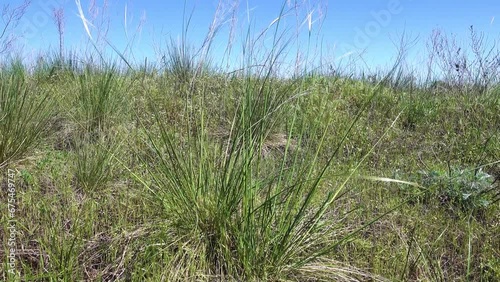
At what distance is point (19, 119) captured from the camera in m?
2.36

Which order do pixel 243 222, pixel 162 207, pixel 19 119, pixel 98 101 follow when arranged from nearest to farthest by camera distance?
pixel 243 222
pixel 162 207
pixel 19 119
pixel 98 101

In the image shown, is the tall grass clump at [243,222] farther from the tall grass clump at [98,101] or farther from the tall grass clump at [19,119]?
the tall grass clump at [98,101]

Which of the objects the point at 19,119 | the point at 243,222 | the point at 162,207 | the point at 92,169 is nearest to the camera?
the point at 243,222

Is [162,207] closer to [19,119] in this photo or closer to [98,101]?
[19,119]

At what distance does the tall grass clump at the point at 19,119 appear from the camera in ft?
7.47

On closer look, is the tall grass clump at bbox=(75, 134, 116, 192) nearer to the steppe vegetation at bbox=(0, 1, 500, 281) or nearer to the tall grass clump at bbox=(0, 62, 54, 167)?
the steppe vegetation at bbox=(0, 1, 500, 281)

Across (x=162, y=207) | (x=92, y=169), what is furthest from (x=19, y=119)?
(x=162, y=207)

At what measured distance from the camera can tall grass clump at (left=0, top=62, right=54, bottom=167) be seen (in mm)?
2277

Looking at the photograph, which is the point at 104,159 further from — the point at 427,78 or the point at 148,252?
the point at 427,78

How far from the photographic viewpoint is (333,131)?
3.19 metres

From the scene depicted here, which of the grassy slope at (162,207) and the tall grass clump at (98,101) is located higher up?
the tall grass clump at (98,101)

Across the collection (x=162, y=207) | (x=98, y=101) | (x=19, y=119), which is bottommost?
(x=162, y=207)

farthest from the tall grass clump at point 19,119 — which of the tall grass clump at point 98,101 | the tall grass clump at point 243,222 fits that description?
the tall grass clump at point 243,222

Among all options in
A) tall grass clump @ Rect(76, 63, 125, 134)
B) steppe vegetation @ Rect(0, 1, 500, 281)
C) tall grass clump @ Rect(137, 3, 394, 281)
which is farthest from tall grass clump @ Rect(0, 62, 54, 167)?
tall grass clump @ Rect(137, 3, 394, 281)
